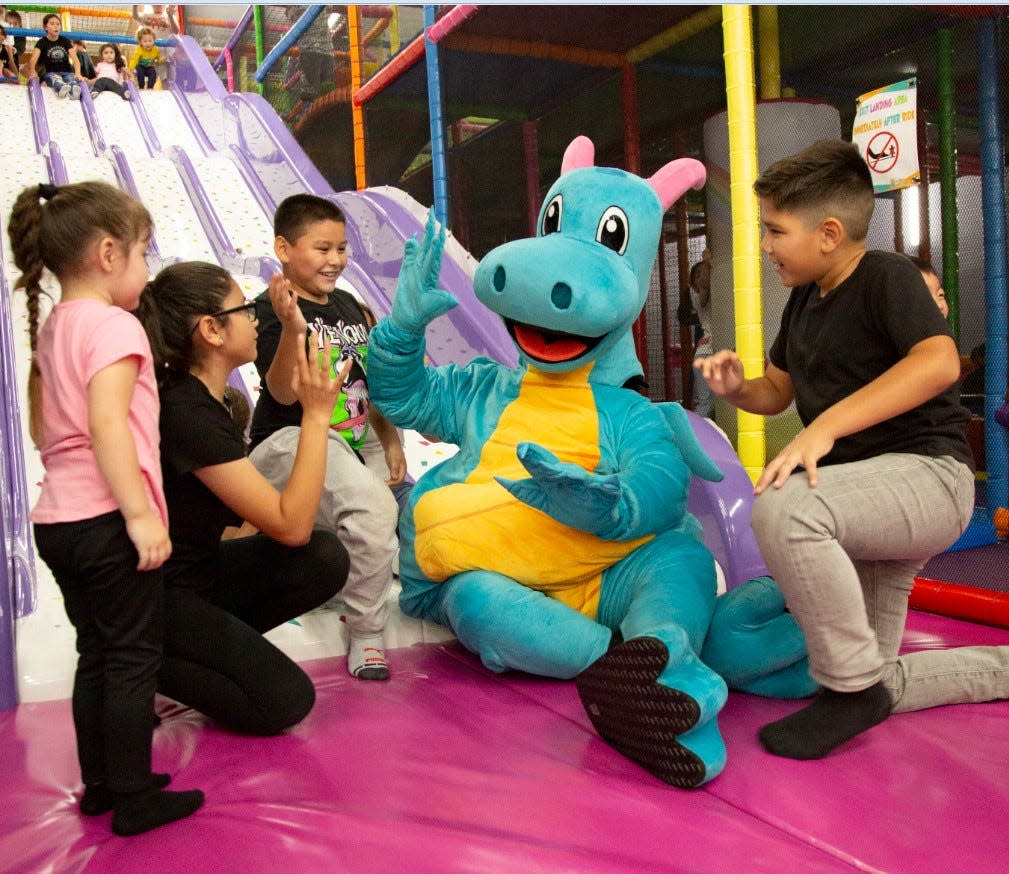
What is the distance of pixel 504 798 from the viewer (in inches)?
48.6

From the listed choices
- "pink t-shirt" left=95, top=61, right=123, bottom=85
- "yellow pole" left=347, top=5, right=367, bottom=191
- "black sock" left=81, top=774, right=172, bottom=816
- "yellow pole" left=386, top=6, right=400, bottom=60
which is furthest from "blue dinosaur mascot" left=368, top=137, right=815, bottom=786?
"pink t-shirt" left=95, top=61, right=123, bottom=85

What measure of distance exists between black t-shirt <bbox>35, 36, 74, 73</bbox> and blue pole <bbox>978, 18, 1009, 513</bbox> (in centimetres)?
630

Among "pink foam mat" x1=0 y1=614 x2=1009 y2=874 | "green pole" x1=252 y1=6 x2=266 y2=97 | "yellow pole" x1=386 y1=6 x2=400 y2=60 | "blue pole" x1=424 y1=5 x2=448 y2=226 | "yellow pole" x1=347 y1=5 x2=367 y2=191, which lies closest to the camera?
"pink foam mat" x1=0 y1=614 x2=1009 y2=874

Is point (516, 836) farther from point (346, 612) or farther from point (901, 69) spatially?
point (901, 69)

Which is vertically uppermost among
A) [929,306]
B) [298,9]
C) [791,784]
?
[298,9]

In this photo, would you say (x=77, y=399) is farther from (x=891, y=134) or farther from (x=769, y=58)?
(x=769, y=58)

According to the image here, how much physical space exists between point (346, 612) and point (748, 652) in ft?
2.58

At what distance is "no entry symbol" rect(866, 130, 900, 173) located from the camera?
2.78 metres

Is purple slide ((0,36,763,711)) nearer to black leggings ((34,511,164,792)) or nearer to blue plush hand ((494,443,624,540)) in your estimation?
black leggings ((34,511,164,792))

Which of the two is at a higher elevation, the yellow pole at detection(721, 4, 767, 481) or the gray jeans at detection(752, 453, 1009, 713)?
the yellow pole at detection(721, 4, 767, 481)

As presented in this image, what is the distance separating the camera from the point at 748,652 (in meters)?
1.62

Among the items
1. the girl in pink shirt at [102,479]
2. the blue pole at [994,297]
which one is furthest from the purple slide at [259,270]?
the blue pole at [994,297]

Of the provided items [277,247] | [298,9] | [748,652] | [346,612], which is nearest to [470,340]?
[277,247]

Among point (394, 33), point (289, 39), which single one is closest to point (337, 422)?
point (394, 33)
